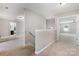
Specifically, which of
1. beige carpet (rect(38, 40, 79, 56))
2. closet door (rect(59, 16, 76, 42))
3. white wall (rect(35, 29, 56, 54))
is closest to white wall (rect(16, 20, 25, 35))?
white wall (rect(35, 29, 56, 54))

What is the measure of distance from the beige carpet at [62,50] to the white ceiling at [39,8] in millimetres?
761

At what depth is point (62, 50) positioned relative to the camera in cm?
192

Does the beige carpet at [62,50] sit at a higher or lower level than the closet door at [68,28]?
lower

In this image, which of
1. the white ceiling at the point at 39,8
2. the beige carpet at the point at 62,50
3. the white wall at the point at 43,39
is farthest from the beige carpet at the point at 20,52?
the white ceiling at the point at 39,8

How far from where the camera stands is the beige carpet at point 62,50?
1876 millimetres

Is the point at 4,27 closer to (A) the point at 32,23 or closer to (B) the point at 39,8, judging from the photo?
(A) the point at 32,23

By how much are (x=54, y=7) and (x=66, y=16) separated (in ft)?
1.15

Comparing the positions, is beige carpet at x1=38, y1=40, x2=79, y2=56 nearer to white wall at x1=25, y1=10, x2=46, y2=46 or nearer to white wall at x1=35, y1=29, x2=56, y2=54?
white wall at x1=35, y1=29, x2=56, y2=54

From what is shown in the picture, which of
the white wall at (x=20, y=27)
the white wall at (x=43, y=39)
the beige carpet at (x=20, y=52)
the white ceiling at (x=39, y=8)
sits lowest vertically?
the beige carpet at (x=20, y=52)

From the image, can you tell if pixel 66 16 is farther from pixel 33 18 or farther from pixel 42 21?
pixel 33 18

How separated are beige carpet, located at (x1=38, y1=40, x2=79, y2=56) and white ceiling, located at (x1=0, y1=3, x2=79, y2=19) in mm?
761

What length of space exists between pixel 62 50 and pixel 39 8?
110cm

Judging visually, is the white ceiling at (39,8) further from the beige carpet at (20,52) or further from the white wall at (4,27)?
the beige carpet at (20,52)

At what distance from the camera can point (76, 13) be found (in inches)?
74.9
